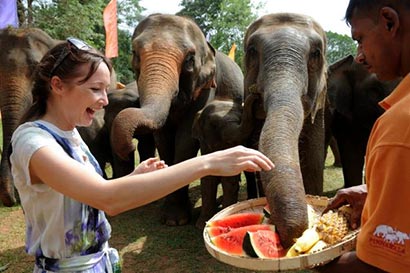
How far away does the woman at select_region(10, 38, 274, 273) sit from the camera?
5.53ft

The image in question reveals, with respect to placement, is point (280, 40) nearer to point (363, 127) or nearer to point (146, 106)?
point (146, 106)

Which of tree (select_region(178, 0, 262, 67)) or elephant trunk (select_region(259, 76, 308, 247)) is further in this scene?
tree (select_region(178, 0, 262, 67))

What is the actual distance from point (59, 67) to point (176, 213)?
12.6 ft

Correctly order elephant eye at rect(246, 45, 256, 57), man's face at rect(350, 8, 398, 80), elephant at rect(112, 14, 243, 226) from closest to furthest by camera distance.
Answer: man's face at rect(350, 8, 398, 80) → elephant eye at rect(246, 45, 256, 57) → elephant at rect(112, 14, 243, 226)

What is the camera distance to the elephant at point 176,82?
5.21 meters

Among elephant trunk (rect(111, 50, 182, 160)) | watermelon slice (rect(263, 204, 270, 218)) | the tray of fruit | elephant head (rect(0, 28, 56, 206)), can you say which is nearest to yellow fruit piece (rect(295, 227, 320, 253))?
the tray of fruit

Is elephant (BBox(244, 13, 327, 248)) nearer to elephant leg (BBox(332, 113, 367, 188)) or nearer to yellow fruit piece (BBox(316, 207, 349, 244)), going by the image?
yellow fruit piece (BBox(316, 207, 349, 244))

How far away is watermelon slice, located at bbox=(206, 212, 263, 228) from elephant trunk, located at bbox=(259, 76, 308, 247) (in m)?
0.10

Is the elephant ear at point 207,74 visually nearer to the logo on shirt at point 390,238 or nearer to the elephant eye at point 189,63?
the elephant eye at point 189,63

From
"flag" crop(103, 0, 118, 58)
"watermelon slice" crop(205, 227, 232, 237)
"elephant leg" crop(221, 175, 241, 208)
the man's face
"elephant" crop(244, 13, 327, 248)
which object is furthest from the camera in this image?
"flag" crop(103, 0, 118, 58)

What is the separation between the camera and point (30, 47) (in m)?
6.09

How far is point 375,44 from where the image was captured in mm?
1540

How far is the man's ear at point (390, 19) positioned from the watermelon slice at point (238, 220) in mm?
1336

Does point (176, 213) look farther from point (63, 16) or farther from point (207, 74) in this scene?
point (63, 16)
